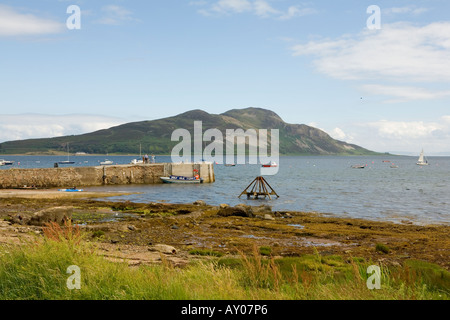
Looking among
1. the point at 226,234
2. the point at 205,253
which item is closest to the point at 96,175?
the point at 226,234

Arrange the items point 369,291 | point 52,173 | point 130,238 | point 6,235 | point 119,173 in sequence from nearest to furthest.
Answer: point 369,291 < point 6,235 < point 130,238 < point 52,173 < point 119,173

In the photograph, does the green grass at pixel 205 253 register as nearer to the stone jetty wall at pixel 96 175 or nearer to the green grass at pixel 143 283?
the green grass at pixel 143 283

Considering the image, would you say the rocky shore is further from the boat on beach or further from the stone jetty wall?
the boat on beach

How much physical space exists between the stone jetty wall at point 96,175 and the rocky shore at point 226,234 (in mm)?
23683

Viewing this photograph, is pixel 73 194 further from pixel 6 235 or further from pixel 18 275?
pixel 18 275

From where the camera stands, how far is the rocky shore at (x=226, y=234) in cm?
1808

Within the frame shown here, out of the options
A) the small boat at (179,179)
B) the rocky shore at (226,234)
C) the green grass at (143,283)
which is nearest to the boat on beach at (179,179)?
the small boat at (179,179)

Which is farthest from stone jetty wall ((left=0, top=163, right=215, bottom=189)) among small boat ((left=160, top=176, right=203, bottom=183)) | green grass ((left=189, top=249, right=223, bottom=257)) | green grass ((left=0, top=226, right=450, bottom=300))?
green grass ((left=0, top=226, right=450, bottom=300))

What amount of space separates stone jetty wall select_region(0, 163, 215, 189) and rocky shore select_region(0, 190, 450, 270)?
23683 mm

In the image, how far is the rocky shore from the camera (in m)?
18.1
